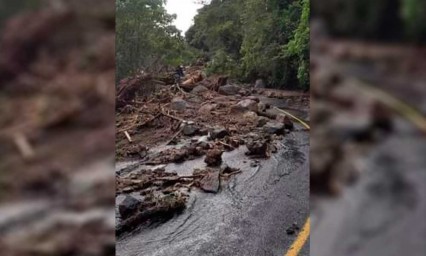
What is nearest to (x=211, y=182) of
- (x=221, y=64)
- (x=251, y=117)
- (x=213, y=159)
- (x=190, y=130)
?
(x=213, y=159)

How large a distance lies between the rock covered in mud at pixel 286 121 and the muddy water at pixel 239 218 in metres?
1.21

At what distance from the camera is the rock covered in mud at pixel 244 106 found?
260 inches

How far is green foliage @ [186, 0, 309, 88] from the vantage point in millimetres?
5836

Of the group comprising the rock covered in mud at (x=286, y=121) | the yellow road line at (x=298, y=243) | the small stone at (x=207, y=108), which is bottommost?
the yellow road line at (x=298, y=243)

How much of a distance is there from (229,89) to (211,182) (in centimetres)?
276

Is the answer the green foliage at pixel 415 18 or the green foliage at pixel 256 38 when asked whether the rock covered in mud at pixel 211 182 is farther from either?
the green foliage at pixel 415 18

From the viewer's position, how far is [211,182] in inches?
177

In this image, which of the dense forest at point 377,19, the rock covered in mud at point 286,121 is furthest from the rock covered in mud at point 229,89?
the dense forest at point 377,19

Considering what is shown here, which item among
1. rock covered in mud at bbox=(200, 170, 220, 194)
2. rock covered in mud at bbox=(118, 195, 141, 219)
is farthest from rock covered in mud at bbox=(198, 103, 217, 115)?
rock covered in mud at bbox=(118, 195, 141, 219)

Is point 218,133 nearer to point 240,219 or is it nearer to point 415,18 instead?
point 240,219

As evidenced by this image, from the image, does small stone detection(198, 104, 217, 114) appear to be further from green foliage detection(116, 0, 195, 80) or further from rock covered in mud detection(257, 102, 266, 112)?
green foliage detection(116, 0, 195, 80)

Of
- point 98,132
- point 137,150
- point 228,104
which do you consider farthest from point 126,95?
point 98,132

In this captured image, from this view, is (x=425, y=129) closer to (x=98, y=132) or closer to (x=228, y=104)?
(x=98, y=132)

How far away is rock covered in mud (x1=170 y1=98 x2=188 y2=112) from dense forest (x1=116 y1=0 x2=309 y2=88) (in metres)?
0.54
